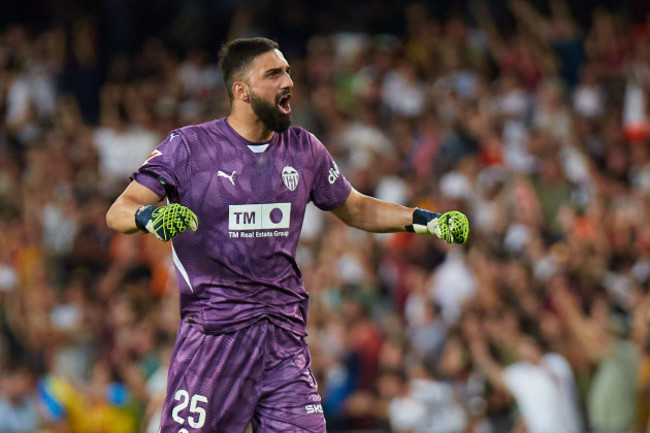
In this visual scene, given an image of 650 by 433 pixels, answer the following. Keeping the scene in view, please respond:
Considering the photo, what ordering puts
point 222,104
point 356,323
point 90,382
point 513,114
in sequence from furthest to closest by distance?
point 222,104 → point 513,114 → point 90,382 → point 356,323

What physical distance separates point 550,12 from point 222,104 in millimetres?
4640

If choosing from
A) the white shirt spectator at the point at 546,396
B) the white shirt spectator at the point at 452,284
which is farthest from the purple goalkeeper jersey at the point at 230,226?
the white shirt spectator at the point at 452,284

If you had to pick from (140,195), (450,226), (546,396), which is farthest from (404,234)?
(140,195)

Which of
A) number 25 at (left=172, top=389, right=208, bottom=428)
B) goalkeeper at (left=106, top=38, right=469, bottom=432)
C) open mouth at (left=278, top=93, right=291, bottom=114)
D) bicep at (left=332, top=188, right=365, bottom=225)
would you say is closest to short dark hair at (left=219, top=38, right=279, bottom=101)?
goalkeeper at (left=106, top=38, right=469, bottom=432)

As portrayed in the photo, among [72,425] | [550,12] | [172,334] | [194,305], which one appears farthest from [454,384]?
[550,12]

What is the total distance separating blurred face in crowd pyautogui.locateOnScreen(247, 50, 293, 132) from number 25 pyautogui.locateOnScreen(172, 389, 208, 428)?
1.35 meters

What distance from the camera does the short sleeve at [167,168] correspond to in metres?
4.87

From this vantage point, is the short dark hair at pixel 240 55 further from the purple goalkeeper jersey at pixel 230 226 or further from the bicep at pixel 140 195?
the bicep at pixel 140 195

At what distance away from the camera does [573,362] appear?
955 centimetres

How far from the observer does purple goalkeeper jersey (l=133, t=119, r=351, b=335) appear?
4969mm

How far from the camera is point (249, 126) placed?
5137 mm

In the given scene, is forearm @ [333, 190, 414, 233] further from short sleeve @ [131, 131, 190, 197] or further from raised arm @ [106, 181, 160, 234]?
raised arm @ [106, 181, 160, 234]

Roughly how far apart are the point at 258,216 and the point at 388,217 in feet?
2.60

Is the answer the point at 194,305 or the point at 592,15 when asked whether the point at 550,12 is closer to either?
the point at 592,15
